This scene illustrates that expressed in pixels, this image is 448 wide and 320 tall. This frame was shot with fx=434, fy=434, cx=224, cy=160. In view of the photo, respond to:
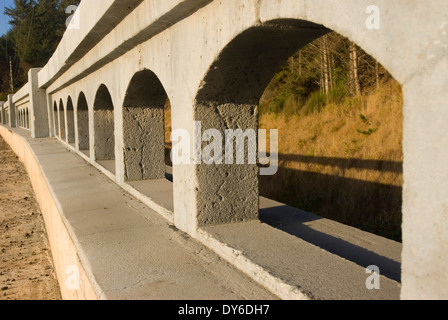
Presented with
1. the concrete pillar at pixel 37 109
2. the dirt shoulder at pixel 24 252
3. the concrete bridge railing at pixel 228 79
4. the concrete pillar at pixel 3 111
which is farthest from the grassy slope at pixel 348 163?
the concrete pillar at pixel 3 111

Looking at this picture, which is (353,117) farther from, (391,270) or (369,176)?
(391,270)

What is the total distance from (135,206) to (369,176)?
13.9ft

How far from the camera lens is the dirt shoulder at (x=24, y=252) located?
190 inches

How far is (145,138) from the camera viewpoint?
609 centimetres

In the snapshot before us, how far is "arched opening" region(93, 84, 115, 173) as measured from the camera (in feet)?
26.3

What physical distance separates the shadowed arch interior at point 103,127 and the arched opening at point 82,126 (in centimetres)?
222

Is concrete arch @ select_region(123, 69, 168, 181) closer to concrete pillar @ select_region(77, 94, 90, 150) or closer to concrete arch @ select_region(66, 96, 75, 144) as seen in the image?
concrete pillar @ select_region(77, 94, 90, 150)

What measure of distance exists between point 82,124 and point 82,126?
5 cm

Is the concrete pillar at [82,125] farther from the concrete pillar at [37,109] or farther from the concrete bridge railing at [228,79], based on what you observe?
the concrete pillar at [37,109]

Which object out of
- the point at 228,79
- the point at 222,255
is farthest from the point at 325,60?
the point at 222,255

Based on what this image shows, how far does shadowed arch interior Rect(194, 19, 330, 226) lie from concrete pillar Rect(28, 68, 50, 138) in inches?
558

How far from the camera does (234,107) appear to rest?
3691 millimetres

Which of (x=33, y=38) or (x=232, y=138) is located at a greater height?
(x=33, y=38)
